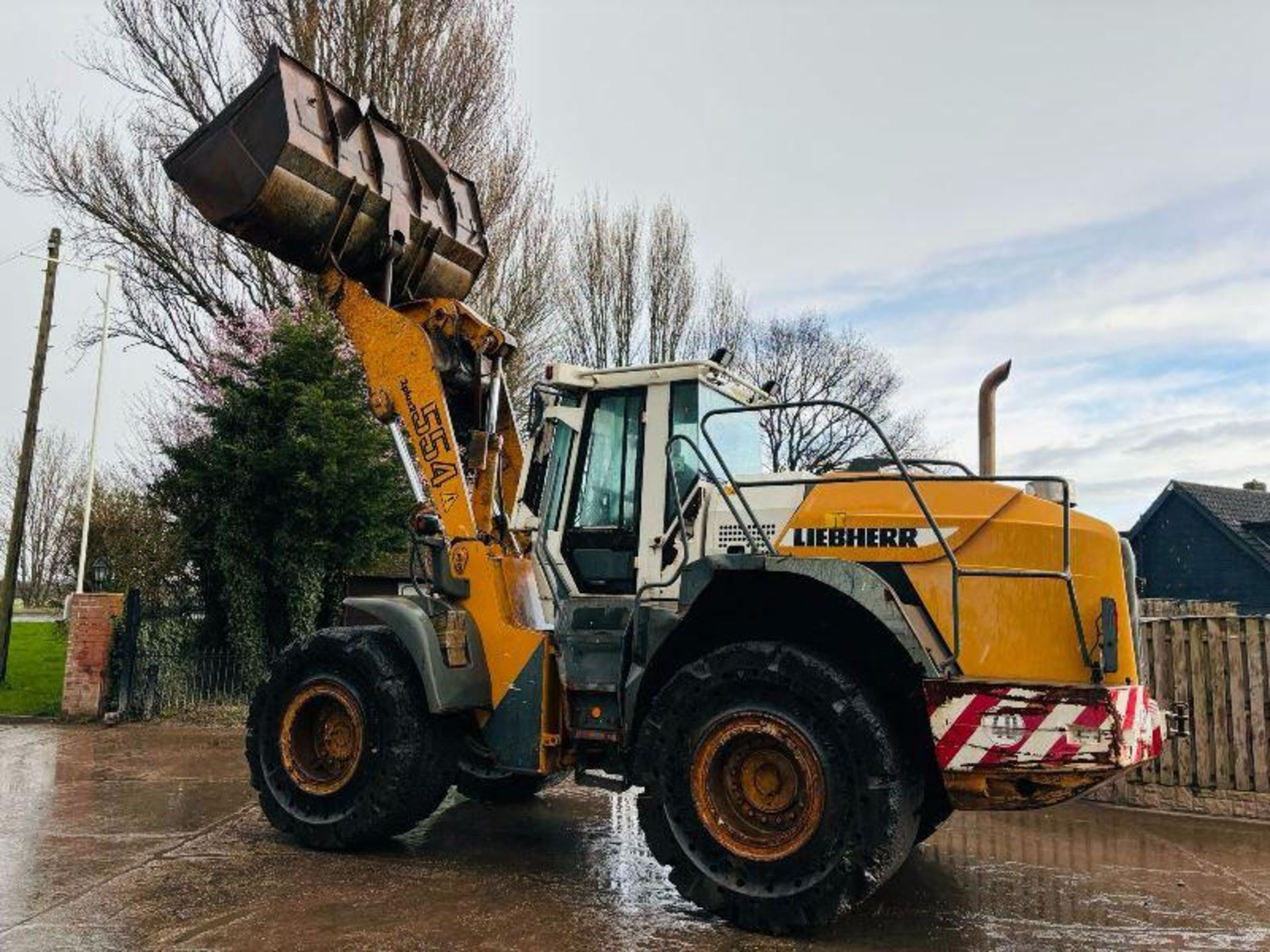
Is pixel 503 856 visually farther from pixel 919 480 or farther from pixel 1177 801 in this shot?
pixel 1177 801

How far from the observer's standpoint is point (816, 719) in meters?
4.87

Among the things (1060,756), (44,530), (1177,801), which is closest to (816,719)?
(1060,756)

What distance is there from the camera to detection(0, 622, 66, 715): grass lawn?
1362 centimetres

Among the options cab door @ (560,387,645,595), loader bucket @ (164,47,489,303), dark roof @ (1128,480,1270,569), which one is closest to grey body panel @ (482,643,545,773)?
cab door @ (560,387,645,595)

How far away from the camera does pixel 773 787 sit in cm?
502

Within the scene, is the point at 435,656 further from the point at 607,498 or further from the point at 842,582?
the point at 842,582

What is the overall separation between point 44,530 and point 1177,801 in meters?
45.1

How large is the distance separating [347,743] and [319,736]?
0.23 m

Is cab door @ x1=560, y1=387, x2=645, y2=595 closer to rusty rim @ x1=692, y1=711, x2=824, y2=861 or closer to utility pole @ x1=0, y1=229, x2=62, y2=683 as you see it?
rusty rim @ x1=692, y1=711, x2=824, y2=861

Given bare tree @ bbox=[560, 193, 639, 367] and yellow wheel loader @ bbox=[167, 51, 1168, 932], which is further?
bare tree @ bbox=[560, 193, 639, 367]

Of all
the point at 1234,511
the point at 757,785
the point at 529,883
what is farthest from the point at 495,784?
the point at 1234,511

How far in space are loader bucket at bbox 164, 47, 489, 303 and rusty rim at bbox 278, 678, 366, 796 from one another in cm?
261

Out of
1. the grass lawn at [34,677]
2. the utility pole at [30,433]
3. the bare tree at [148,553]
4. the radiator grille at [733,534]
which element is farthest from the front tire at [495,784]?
the utility pole at [30,433]

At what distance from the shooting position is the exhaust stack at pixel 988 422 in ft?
18.0
